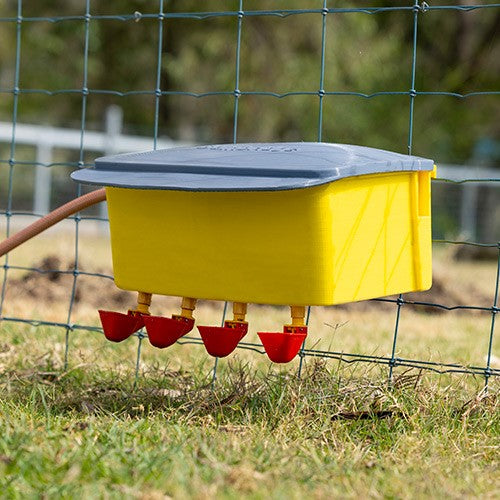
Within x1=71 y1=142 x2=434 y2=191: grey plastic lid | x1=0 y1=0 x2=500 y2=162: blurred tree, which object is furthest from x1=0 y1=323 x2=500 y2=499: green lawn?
x1=0 y1=0 x2=500 y2=162: blurred tree

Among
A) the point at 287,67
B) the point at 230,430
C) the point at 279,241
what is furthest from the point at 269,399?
the point at 287,67

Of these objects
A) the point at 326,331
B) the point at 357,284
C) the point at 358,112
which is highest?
the point at 358,112

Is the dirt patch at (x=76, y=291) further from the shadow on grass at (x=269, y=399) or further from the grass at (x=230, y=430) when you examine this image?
the shadow on grass at (x=269, y=399)

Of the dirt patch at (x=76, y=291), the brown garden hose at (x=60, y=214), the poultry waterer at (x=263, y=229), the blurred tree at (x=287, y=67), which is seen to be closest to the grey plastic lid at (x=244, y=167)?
the poultry waterer at (x=263, y=229)

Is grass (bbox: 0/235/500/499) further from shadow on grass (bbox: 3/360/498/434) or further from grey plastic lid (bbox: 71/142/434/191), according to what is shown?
grey plastic lid (bbox: 71/142/434/191)

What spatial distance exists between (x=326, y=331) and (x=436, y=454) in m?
2.60

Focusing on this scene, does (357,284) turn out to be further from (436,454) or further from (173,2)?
(173,2)

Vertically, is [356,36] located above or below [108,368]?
above

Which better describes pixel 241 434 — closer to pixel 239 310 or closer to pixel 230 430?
pixel 230 430

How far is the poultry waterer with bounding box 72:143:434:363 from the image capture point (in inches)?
98.3

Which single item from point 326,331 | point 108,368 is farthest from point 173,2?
point 108,368

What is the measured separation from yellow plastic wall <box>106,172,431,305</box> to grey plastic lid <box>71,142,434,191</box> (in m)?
0.05

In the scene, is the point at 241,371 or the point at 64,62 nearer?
the point at 241,371

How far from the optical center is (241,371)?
297 centimetres
